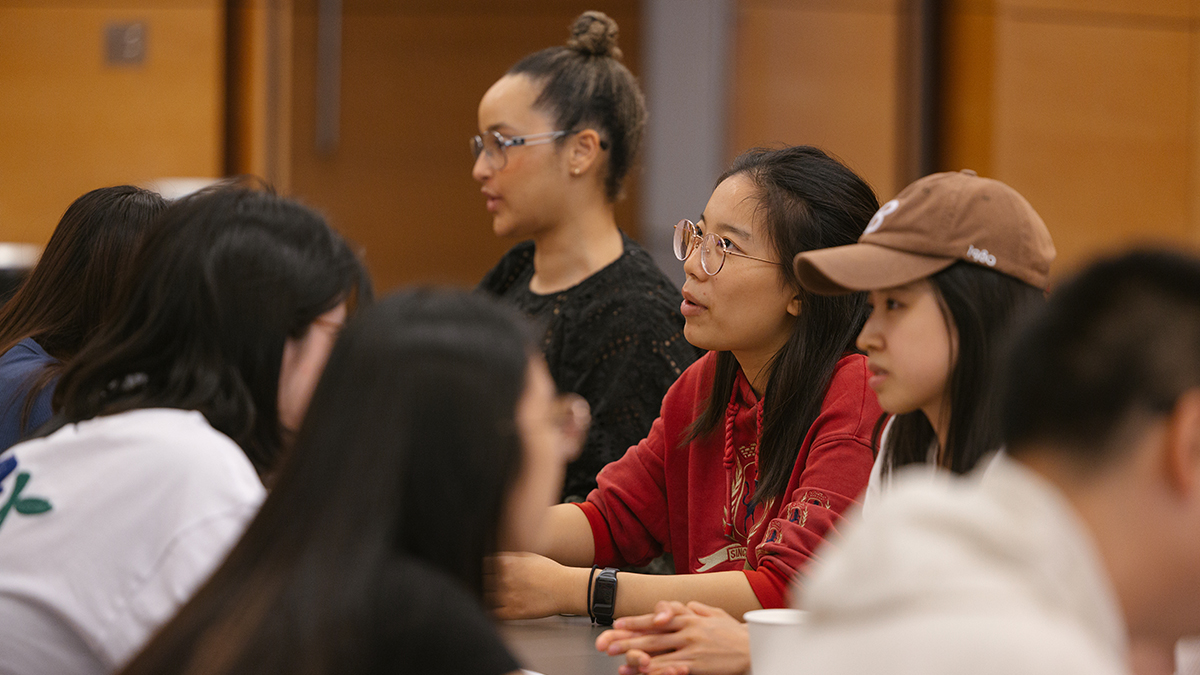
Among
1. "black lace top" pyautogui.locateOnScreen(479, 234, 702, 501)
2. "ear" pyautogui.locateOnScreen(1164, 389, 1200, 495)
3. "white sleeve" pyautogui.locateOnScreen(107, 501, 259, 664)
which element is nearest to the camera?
"ear" pyautogui.locateOnScreen(1164, 389, 1200, 495)

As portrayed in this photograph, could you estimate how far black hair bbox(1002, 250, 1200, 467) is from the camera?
73 centimetres

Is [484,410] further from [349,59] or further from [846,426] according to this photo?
[349,59]

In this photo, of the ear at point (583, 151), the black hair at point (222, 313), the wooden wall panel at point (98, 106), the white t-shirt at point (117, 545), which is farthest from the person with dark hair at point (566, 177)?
the wooden wall panel at point (98, 106)

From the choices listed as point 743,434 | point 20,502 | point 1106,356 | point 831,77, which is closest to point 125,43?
point 831,77

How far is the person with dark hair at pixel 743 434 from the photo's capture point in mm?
1549

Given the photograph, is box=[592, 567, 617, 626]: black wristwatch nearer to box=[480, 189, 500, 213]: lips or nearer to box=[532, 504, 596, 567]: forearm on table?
box=[532, 504, 596, 567]: forearm on table

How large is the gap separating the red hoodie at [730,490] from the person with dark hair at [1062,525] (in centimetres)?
68

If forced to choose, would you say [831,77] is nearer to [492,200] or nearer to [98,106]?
[492,200]

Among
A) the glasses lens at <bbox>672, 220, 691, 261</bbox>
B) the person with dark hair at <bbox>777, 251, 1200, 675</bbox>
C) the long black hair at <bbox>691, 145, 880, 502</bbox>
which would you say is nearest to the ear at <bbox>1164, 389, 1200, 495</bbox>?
the person with dark hair at <bbox>777, 251, 1200, 675</bbox>

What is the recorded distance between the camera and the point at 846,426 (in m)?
1.58

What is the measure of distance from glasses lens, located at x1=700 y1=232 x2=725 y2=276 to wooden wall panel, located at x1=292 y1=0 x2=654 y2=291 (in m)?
2.75

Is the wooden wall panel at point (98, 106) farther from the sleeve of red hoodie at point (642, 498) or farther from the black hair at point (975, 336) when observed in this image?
the black hair at point (975, 336)

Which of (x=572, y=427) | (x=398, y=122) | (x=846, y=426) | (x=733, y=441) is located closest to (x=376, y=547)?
(x=572, y=427)

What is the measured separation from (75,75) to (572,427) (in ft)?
13.2
